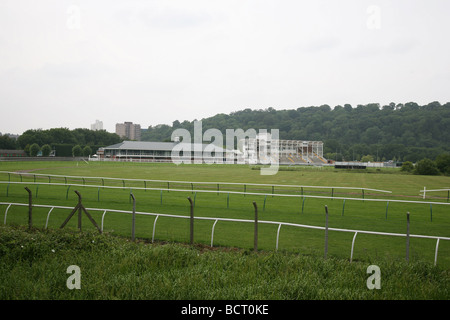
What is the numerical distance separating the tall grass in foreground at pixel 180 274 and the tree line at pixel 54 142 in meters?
84.5

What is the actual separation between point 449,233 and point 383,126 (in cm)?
13484

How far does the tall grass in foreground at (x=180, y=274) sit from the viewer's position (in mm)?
5090

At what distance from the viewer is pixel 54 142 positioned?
310ft

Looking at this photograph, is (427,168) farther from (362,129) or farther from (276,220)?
(362,129)

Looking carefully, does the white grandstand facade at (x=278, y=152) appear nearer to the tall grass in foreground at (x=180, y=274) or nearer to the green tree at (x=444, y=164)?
the green tree at (x=444, y=164)

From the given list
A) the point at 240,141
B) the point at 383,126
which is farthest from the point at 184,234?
the point at 383,126

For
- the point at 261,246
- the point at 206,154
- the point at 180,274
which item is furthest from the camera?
the point at 206,154

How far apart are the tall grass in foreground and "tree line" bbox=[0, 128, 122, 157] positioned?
84.5 meters

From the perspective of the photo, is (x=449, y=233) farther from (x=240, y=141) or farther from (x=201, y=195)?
(x=240, y=141)

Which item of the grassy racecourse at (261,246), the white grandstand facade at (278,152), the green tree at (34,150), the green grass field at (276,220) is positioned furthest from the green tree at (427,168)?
the green tree at (34,150)

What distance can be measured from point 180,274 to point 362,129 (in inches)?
5658

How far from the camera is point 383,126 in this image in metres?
134

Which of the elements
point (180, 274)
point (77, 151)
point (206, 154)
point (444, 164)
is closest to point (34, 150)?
point (77, 151)

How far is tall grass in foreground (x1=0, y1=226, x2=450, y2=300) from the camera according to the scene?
5090mm
